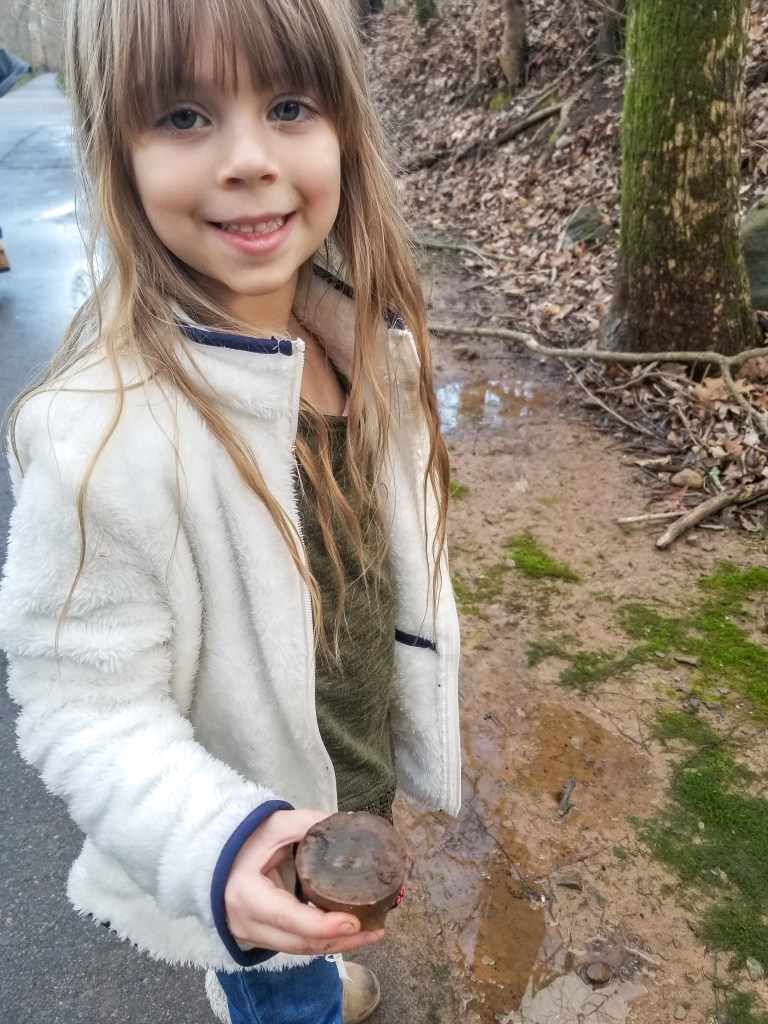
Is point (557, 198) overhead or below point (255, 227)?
below

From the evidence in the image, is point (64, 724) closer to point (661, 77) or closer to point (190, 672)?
point (190, 672)

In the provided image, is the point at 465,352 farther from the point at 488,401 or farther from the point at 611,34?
the point at 611,34

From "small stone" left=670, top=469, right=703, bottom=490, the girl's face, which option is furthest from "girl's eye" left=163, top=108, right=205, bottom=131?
"small stone" left=670, top=469, right=703, bottom=490

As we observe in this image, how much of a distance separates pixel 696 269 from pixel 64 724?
417 centimetres

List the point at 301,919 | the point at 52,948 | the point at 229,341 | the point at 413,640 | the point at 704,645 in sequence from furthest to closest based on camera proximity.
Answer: the point at 704,645 < the point at 52,948 < the point at 413,640 < the point at 229,341 < the point at 301,919

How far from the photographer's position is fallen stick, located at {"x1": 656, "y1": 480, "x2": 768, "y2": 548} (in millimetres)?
3590

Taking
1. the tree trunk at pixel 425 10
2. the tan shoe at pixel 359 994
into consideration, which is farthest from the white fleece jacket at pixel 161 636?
the tree trunk at pixel 425 10

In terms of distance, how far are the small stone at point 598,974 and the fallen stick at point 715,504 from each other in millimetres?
1927

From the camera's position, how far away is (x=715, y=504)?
3688mm

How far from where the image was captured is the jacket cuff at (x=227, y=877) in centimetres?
97

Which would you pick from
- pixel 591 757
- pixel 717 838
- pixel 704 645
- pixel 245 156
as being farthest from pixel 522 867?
pixel 245 156

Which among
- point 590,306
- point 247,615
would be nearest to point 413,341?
point 247,615

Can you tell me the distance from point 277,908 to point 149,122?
1049mm

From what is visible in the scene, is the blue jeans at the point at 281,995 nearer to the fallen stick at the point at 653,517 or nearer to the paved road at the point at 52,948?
the paved road at the point at 52,948
